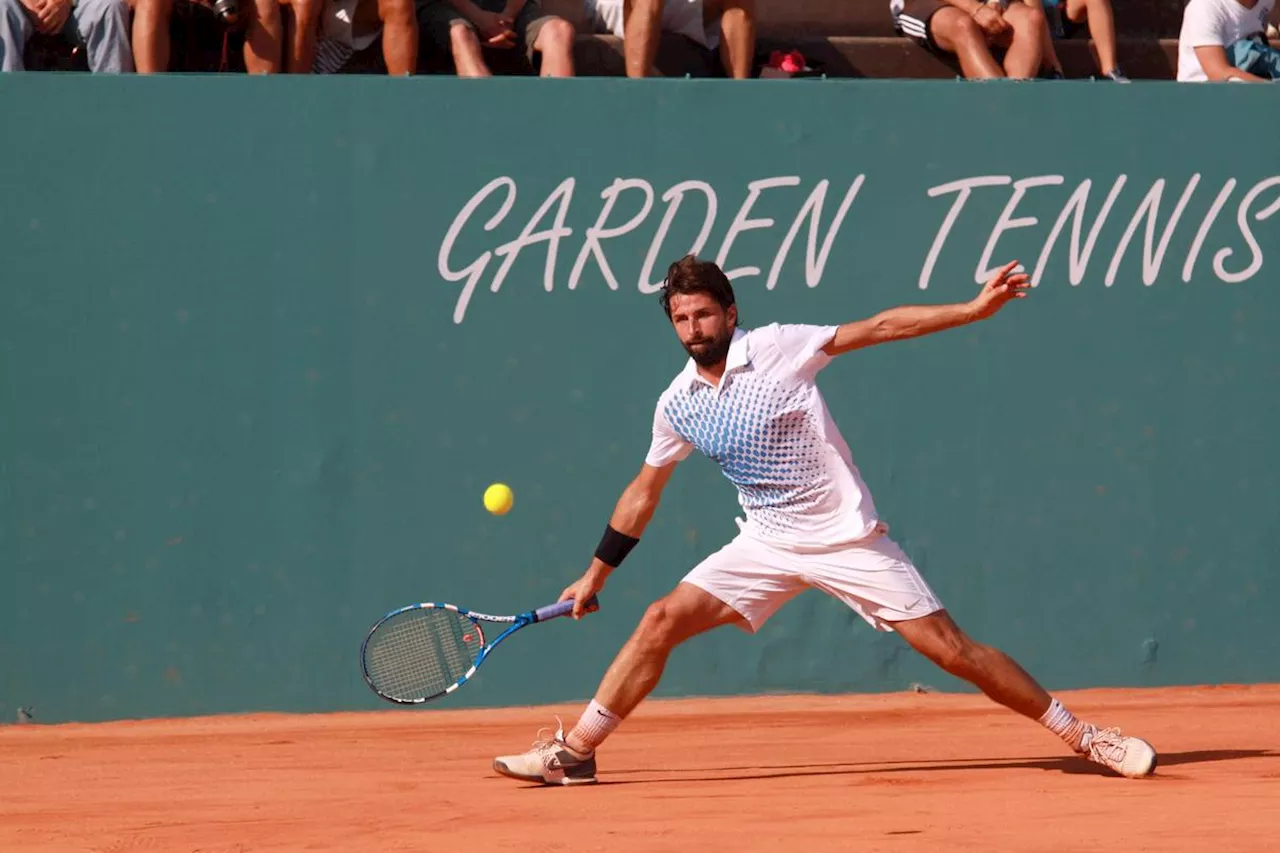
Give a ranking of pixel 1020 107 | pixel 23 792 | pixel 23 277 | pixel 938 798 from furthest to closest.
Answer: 1. pixel 1020 107
2. pixel 23 277
3. pixel 23 792
4. pixel 938 798

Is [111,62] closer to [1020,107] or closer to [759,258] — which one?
[759,258]

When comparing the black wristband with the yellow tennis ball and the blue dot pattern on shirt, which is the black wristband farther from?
the yellow tennis ball

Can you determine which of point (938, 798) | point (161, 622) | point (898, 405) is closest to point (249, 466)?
point (161, 622)

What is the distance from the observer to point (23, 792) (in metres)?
5.96

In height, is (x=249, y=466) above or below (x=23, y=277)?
below

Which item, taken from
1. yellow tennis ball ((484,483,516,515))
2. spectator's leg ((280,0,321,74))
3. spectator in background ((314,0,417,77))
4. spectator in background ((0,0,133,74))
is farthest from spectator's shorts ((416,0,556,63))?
yellow tennis ball ((484,483,516,515))

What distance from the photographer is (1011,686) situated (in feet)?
18.1

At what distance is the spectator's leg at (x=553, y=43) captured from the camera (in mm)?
8070

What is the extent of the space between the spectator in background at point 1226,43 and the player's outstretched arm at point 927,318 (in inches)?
153

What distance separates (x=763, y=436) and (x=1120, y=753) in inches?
58.1

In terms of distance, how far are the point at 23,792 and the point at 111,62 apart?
324 centimetres

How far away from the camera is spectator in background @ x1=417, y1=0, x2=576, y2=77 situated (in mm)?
8086

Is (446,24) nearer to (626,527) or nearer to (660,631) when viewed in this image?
(626,527)

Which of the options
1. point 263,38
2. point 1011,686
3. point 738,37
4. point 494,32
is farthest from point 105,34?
point 1011,686
